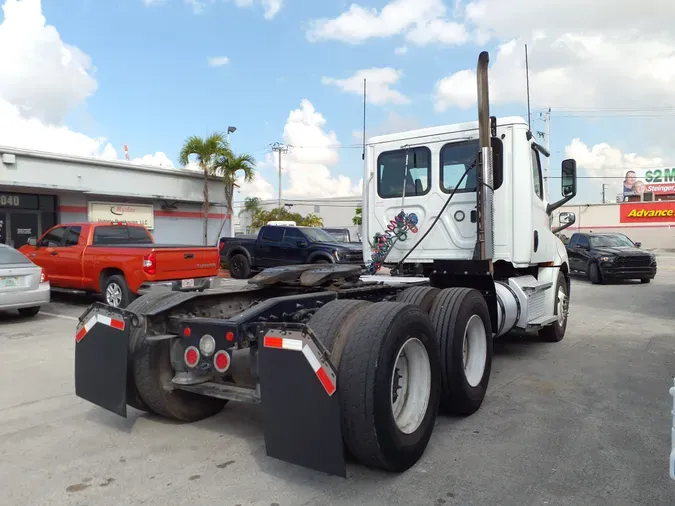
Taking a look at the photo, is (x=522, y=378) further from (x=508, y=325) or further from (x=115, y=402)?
(x=115, y=402)

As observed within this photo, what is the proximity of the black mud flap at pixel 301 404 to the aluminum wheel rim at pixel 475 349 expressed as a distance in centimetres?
223

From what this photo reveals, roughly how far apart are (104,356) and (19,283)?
6.84 m

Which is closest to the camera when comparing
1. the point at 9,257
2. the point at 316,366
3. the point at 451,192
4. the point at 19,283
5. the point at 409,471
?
the point at 316,366

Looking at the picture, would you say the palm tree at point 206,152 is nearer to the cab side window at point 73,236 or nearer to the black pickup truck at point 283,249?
the black pickup truck at point 283,249

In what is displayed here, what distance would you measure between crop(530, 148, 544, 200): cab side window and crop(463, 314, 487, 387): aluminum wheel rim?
2432 millimetres

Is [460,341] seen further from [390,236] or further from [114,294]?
[114,294]

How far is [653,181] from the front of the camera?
74000 mm

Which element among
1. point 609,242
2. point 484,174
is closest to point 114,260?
point 484,174

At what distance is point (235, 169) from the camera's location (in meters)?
22.3

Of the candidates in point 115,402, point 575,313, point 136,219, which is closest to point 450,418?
point 115,402

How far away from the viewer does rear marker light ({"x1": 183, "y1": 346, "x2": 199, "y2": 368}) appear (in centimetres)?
405

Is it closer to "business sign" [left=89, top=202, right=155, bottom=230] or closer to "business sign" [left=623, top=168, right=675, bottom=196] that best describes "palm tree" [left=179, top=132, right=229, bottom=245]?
"business sign" [left=89, top=202, right=155, bottom=230]

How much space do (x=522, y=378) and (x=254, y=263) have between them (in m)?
13.2

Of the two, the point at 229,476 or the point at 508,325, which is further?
the point at 508,325
